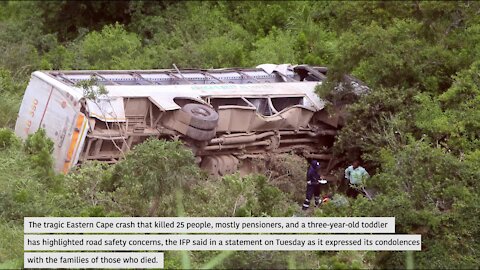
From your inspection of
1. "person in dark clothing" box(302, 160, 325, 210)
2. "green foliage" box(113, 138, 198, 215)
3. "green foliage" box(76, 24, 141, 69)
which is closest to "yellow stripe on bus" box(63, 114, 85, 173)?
"green foliage" box(113, 138, 198, 215)

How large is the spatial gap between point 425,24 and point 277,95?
3.53m

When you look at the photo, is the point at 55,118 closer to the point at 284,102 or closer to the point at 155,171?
the point at 155,171

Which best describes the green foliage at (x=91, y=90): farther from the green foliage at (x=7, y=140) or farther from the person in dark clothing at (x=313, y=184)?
the person in dark clothing at (x=313, y=184)

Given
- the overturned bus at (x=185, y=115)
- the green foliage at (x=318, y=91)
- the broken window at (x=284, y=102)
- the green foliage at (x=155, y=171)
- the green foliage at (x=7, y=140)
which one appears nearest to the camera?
the green foliage at (x=318, y=91)

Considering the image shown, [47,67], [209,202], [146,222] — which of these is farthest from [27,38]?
[146,222]
